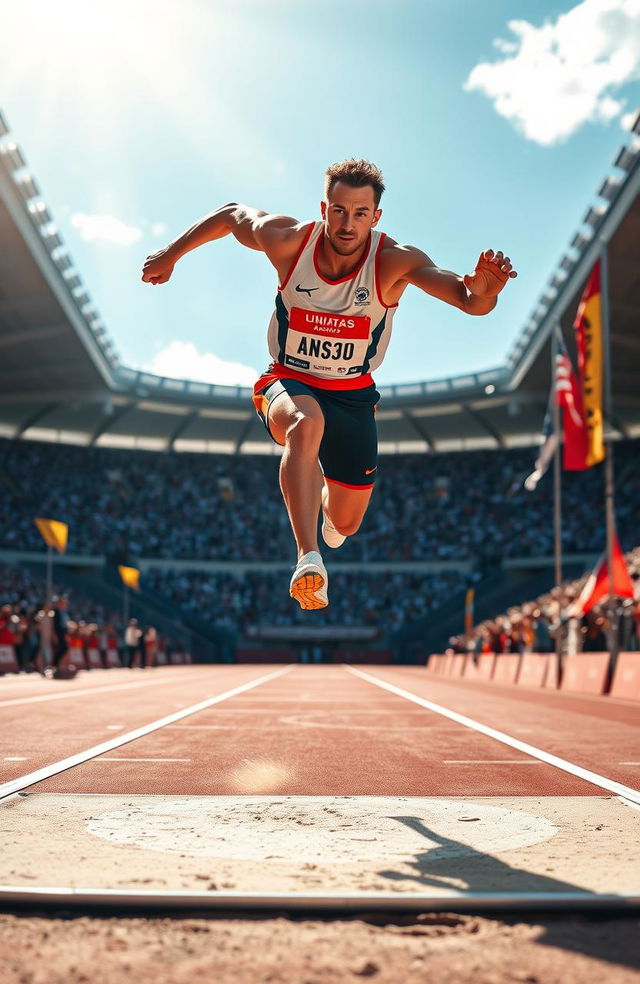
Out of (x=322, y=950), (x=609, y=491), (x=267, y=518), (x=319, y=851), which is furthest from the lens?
(x=267, y=518)

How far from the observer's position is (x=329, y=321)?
431cm

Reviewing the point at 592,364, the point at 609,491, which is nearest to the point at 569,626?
the point at 609,491

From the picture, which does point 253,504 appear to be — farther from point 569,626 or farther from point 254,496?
point 569,626

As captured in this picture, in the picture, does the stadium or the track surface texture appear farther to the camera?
the stadium

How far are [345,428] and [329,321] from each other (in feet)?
1.91

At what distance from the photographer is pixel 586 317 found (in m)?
15.5

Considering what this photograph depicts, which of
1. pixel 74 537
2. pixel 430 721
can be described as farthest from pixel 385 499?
pixel 430 721

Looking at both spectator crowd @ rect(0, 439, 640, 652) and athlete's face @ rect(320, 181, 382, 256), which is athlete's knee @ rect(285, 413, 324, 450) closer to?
athlete's face @ rect(320, 181, 382, 256)

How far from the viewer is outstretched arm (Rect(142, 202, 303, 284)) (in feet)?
13.7

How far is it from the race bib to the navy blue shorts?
0.37 ft

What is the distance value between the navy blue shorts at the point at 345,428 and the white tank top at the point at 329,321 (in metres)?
0.08

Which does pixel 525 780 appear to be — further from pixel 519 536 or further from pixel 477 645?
pixel 519 536

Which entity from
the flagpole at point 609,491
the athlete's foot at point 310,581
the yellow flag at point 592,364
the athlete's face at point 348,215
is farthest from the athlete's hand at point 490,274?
the yellow flag at point 592,364

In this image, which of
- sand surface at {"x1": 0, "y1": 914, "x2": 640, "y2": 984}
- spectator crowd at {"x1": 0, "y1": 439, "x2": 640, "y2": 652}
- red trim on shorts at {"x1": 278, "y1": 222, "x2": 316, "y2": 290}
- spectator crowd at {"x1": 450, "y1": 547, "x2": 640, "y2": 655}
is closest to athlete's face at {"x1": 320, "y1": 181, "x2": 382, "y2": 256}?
red trim on shorts at {"x1": 278, "y1": 222, "x2": 316, "y2": 290}
